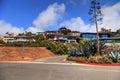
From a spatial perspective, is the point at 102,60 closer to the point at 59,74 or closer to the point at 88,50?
the point at 88,50

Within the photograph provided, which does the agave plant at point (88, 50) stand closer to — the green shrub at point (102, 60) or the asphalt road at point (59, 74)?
the green shrub at point (102, 60)

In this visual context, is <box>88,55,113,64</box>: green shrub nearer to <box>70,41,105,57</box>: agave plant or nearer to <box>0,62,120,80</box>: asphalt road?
<box>70,41,105,57</box>: agave plant

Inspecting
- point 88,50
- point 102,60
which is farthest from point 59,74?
point 88,50

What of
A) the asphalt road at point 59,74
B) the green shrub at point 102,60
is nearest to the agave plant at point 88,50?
the green shrub at point 102,60

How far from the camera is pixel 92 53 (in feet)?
94.3

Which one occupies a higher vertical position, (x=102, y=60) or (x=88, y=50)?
(x=88, y=50)

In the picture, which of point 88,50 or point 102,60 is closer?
point 102,60

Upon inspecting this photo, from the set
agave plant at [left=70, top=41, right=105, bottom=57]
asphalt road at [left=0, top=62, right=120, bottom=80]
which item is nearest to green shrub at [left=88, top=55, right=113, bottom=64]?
agave plant at [left=70, top=41, right=105, bottom=57]

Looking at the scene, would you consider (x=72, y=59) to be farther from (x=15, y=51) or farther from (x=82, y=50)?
(x=15, y=51)

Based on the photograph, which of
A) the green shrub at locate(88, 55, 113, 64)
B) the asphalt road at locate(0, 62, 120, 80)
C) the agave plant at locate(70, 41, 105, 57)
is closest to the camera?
the asphalt road at locate(0, 62, 120, 80)

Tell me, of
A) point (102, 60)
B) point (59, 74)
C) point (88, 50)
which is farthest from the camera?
point (88, 50)

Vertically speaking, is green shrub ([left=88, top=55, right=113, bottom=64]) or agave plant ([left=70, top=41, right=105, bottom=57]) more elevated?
agave plant ([left=70, top=41, right=105, bottom=57])

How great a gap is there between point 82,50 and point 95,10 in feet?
18.0

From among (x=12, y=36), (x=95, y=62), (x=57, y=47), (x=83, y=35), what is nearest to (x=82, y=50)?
(x=95, y=62)
